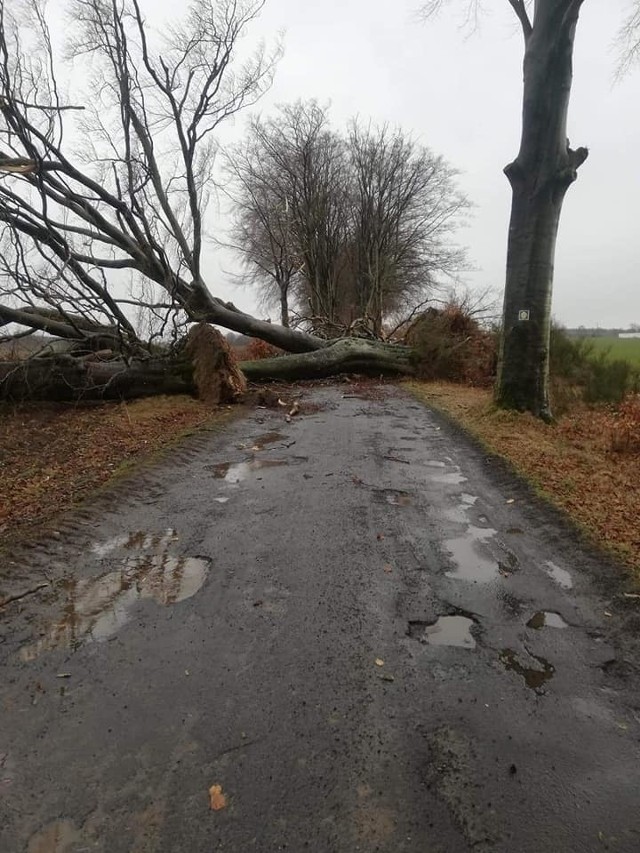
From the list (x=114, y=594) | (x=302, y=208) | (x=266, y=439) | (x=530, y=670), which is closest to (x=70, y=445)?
(x=266, y=439)

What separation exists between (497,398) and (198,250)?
777cm

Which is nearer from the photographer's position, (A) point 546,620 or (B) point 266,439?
(A) point 546,620

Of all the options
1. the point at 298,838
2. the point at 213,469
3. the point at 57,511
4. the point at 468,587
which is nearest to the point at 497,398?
the point at 213,469

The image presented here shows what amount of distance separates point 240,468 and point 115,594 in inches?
107

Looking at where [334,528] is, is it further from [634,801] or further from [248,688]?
[634,801]

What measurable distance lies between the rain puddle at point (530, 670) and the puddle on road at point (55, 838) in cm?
203

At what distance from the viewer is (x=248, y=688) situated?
2.41 m

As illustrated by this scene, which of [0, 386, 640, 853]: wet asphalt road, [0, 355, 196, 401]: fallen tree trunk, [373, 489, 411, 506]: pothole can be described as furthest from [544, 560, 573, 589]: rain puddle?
[0, 355, 196, 401]: fallen tree trunk

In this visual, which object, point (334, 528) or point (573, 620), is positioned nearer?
point (573, 620)

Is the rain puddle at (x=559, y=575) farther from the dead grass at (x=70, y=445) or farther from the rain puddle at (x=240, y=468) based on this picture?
the dead grass at (x=70, y=445)

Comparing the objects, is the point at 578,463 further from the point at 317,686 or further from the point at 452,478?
the point at 317,686

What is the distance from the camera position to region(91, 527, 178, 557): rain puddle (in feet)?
12.6

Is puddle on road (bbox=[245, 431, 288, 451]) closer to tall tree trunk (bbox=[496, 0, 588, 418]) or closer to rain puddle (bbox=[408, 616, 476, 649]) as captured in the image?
tall tree trunk (bbox=[496, 0, 588, 418])

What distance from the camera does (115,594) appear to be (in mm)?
3238
